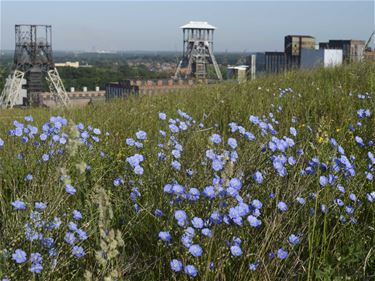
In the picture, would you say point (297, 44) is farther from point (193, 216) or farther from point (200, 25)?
point (193, 216)

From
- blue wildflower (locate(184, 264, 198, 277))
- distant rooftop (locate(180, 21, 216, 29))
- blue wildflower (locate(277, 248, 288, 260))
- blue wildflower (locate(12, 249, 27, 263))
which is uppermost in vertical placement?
distant rooftop (locate(180, 21, 216, 29))

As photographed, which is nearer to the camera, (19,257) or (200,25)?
(19,257)

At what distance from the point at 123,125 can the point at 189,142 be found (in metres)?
1.34

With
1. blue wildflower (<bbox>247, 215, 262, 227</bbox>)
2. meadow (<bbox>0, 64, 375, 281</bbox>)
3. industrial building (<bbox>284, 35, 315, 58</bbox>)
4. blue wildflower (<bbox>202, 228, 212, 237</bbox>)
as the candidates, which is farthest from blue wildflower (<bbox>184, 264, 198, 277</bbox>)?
industrial building (<bbox>284, 35, 315, 58</bbox>)

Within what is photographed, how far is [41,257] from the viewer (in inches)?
57.6

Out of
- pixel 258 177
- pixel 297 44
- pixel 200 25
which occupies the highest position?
pixel 200 25

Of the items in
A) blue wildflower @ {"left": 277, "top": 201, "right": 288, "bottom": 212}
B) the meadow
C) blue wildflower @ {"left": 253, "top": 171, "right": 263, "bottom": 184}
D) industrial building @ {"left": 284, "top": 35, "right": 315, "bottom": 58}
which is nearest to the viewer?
the meadow

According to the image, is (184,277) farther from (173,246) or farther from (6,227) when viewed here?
(6,227)

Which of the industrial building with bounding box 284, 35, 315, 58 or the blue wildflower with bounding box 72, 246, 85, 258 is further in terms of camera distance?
the industrial building with bounding box 284, 35, 315, 58

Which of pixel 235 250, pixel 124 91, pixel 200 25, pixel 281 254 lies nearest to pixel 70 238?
pixel 235 250

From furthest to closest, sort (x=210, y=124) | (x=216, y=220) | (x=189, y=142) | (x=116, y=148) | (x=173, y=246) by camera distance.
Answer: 1. (x=210, y=124)
2. (x=116, y=148)
3. (x=189, y=142)
4. (x=173, y=246)
5. (x=216, y=220)

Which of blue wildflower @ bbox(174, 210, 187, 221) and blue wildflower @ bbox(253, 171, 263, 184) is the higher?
blue wildflower @ bbox(253, 171, 263, 184)

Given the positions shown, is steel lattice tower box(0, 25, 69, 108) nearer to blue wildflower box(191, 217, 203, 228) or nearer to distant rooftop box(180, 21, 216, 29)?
distant rooftop box(180, 21, 216, 29)

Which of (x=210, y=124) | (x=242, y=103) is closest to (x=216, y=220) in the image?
(x=210, y=124)
